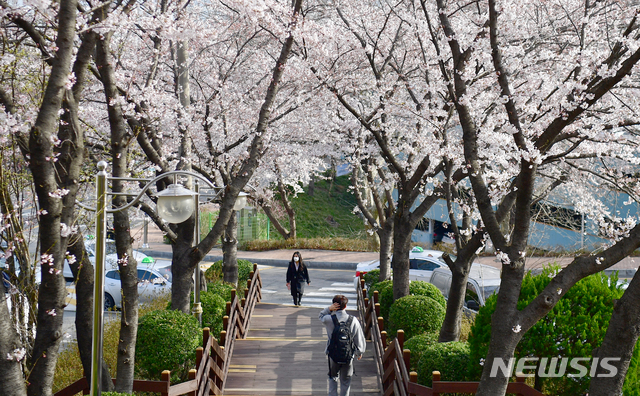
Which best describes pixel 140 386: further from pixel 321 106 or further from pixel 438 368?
pixel 321 106

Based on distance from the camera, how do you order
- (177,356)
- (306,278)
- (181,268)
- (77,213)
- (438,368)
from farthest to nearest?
(306,278) → (181,268) → (177,356) → (438,368) → (77,213)

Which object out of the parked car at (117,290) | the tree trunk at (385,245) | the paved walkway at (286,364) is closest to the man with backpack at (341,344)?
the paved walkway at (286,364)

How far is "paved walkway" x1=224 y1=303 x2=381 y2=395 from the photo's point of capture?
904 centimetres

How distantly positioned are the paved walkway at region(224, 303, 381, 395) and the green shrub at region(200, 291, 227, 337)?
1.96ft

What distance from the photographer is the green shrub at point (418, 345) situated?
917 centimetres

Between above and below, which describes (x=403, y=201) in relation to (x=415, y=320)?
above

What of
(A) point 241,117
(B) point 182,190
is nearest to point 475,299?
(A) point 241,117

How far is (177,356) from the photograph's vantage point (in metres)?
8.84

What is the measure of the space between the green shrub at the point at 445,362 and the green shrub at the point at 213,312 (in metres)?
4.98

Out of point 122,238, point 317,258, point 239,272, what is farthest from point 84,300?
point 317,258

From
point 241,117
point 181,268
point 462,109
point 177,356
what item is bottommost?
point 177,356

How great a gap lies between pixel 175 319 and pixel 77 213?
2915mm

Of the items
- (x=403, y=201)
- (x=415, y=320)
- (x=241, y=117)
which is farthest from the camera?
(x=241, y=117)
